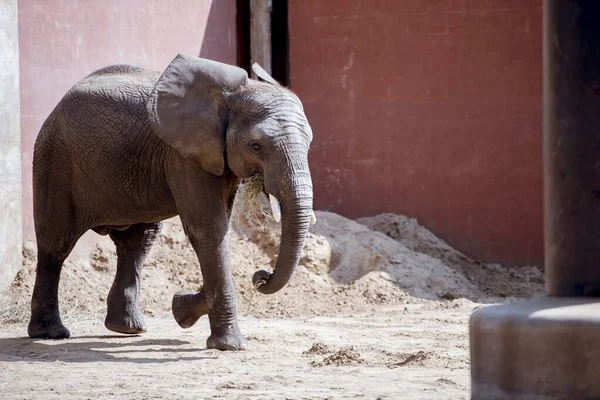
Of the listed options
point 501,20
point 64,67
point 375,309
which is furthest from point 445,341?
point 501,20

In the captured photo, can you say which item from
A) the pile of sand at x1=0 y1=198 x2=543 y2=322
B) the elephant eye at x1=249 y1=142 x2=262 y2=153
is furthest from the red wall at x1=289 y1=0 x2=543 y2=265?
the elephant eye at x1=249 y1=142 x2=262 y2=153

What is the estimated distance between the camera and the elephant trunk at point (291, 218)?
26.8ft

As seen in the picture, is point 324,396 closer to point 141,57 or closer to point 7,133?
point 7,133

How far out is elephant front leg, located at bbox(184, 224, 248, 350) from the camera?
8.68 m

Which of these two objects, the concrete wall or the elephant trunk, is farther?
the concrete wall

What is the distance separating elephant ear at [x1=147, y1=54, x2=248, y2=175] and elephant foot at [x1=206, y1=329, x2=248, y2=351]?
1.20m

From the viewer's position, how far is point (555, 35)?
4.86 meters

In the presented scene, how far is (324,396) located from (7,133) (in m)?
6.07

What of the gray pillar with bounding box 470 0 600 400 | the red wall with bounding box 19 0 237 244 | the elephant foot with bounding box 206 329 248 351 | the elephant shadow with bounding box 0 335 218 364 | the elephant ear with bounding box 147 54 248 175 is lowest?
the elephant shadow with bounding box 0 335 218 364

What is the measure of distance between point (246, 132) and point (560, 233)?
13.1 feet

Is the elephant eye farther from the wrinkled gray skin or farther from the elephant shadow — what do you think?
the elephant shadow

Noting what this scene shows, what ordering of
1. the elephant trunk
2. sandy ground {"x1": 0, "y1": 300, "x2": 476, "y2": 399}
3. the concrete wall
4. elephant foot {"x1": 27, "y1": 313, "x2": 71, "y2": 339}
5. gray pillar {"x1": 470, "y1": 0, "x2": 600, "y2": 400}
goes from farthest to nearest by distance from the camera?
the concrete wall → elephant foot {"x1": 27, "y1": 313, "x2": 71, "y2": 339} → the elephant trunk → sandy ground {"x1": 0, "y1": 300, "x2": 476, "y2": 399} → gray pillar {"x1": 470, "y1": 0, "x2": 600, "y2": 400}

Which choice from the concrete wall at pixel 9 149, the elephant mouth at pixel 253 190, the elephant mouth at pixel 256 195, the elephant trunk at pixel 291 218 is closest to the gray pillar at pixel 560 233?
the elephant trunk at pixel 291 218

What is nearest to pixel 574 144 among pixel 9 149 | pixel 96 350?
pixel 96 350
